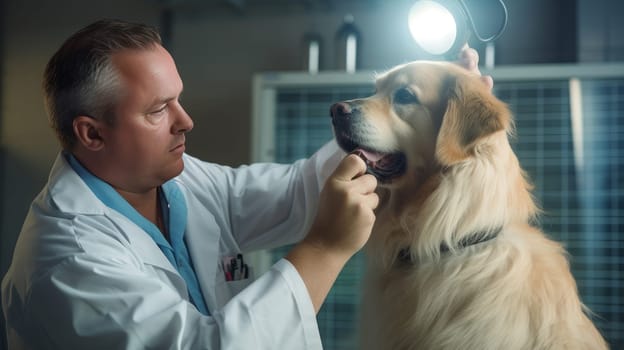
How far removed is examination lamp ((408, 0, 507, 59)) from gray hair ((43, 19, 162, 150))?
1.44 feet

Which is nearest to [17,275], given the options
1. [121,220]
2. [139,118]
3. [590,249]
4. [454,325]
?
[121,220]

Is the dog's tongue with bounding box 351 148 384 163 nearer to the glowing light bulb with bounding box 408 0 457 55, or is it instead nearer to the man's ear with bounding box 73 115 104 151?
the glowing light bulb with bounding box 408 0 457 55

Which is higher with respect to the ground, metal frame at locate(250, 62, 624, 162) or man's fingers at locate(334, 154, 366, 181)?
metal frame at locate(250, 62, 624, 162)

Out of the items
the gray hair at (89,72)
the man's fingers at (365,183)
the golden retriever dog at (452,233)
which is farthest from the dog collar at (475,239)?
the gray hair at (89,72)

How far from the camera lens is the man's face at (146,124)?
0.82 metres

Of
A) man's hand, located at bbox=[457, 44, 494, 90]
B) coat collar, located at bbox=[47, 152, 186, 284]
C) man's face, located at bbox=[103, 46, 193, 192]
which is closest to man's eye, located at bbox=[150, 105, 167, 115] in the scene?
man's face, located at bbox=[103, 46, 193, 192]

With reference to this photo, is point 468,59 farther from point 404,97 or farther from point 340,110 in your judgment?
point 340,110

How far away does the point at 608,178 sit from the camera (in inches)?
81.5

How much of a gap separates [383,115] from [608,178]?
137cm

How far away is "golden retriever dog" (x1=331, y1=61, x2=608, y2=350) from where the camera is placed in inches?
34.9

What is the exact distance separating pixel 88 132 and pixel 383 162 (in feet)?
1.57

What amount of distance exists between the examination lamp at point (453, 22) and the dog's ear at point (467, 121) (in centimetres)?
9

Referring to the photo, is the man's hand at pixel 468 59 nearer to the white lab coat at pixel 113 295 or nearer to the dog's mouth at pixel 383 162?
the dog's mouth at pixel 383 162

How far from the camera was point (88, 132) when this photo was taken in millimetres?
859
